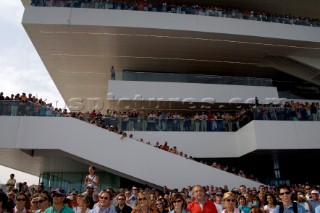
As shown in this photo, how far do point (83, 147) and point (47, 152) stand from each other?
1880 mm

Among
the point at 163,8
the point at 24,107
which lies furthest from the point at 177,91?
the point at 24,107

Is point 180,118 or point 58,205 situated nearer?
point 58,205

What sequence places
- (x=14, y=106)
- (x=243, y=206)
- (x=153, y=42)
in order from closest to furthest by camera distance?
(x=243, y=206) → (x=14, y=106) → (x=153, y=42)

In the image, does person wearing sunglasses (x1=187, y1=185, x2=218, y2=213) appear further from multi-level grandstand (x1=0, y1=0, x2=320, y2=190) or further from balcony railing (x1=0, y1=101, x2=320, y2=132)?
balcony railing (x1=0, y1=101, x2=320, y2=132)

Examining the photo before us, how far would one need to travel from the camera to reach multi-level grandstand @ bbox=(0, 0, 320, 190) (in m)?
13.5

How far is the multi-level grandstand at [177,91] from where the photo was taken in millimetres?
13500

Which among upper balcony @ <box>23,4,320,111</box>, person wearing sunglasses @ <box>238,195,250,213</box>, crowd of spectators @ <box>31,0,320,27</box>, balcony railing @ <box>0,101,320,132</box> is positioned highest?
crowd of spectators @ <box>31,0,320,27</box>

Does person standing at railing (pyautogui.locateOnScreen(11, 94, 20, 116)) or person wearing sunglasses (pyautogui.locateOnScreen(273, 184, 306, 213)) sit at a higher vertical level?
person standing at railing (pyautogui.locateOnScreen(11, 94, 20, 116))

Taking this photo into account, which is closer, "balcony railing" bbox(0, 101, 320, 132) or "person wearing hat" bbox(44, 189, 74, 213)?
"person wearing hat" bbox(44, 189, 74, 213)

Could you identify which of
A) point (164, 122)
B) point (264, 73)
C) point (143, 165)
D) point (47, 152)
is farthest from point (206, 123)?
point (264, 73)

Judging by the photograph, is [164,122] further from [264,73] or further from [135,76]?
[264,73]

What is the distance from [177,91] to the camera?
62.3 ft

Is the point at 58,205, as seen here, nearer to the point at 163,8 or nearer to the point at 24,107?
the point at 24,107

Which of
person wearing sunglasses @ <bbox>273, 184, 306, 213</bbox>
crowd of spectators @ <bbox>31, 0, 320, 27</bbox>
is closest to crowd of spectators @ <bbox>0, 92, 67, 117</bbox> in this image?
crowd of spectators @ <bbox>31, 0, 320, 27</bbox>
